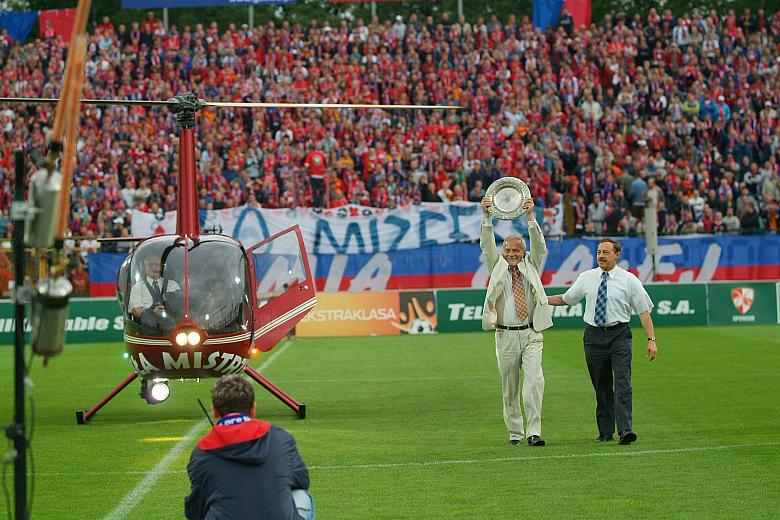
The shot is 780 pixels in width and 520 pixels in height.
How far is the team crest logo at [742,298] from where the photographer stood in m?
32.0

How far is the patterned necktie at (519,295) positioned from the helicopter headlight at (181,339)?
11.8 ft

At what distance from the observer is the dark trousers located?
42.8ft

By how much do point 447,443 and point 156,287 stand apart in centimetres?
374

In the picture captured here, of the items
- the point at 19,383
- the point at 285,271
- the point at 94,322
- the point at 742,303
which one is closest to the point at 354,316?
the point at 94,322

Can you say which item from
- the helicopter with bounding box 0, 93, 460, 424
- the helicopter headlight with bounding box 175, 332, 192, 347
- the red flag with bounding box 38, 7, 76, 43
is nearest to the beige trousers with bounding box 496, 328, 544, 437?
the helicopter with bounding box 0, 93, 460, 424

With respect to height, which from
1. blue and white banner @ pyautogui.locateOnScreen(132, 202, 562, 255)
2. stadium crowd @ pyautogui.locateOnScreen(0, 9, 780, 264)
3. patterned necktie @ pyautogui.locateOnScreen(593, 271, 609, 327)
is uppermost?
stadium crowd @ pyautogui.locateOnScreen(0, 9, 780, 264)

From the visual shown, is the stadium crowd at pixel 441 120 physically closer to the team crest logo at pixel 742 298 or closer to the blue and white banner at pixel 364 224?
the blue and white banner at pixel 364 224

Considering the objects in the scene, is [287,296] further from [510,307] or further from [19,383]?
[19,383]

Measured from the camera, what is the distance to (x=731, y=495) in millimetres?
10359

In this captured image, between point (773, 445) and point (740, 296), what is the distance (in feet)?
64.3

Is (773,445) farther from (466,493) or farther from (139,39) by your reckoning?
(139,39)

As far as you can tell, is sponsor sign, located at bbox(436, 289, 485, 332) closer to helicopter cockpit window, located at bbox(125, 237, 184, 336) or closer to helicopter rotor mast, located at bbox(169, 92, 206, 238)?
helicopter rotor mast, located at bbox(169, 92, 206, 238)

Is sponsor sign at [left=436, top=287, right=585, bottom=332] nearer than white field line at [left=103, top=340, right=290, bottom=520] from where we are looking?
No

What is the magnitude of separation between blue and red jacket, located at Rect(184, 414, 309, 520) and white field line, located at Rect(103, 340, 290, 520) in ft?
12.8
